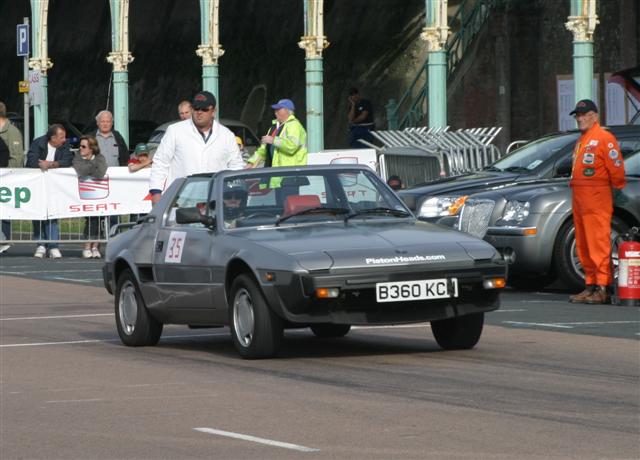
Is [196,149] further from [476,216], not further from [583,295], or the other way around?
[476,216]

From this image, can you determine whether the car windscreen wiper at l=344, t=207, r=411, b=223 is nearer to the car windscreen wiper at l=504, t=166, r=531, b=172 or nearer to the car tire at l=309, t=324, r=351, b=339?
the car tire at l=309, t=324, r=351, b=339

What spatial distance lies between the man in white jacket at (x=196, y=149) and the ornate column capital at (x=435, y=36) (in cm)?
1772

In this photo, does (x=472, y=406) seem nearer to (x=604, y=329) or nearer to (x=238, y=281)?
(x=238, y=281)

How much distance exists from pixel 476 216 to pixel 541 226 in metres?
0.78

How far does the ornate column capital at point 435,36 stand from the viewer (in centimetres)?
3272

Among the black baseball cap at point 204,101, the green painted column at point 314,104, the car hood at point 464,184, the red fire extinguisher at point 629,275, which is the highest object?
the green painted column at point 314,104

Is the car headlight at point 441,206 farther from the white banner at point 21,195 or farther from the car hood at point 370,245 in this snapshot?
the white banner at point 21,195

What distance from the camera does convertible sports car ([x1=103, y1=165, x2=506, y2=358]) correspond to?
1168cm

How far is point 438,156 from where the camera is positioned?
2456 cm

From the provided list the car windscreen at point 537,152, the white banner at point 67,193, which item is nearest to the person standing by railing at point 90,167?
the white banner at point 67,193

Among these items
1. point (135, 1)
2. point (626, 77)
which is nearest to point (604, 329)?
point (626, 77)

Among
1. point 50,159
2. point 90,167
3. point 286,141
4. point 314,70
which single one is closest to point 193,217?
point 286,141

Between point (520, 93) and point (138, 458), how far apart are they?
107 feet

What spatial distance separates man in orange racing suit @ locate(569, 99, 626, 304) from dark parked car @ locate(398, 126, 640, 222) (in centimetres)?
245
